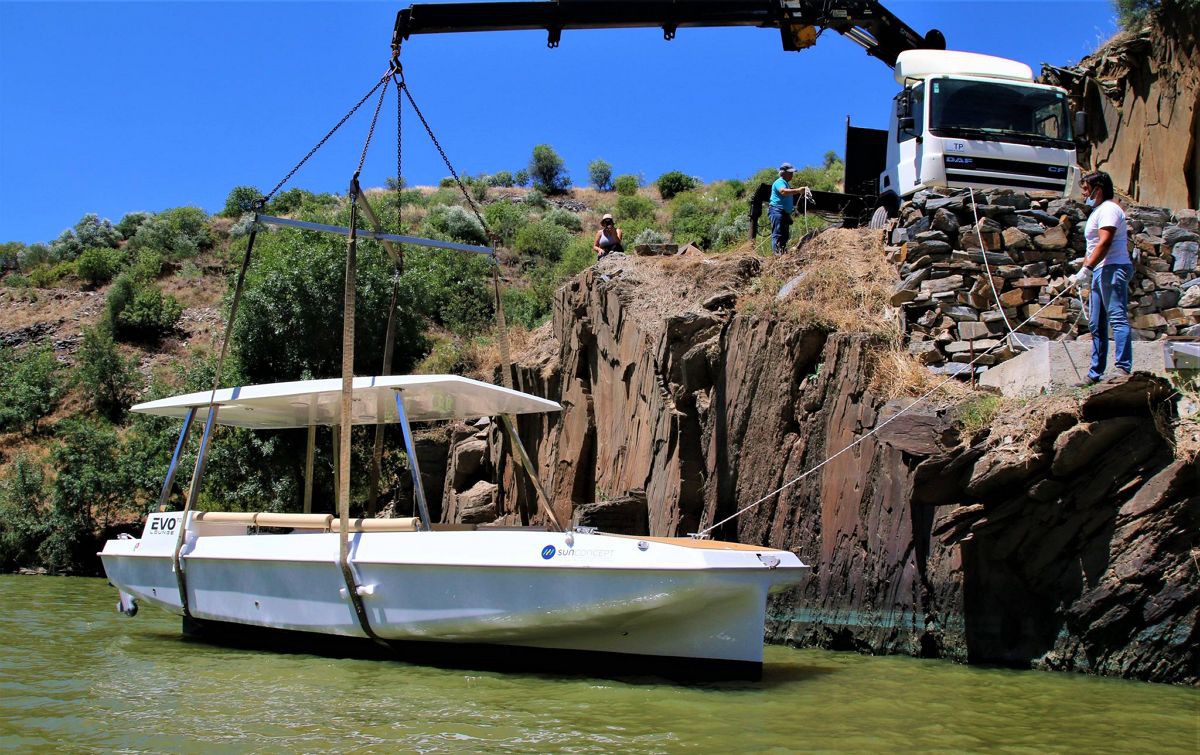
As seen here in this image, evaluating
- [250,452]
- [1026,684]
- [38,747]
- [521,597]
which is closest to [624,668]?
[521,597]

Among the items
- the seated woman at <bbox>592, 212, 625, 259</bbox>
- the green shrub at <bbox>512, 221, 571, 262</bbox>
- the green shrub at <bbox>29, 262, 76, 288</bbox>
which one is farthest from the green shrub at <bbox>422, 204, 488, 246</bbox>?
the seated woman at <bbox>592, 212, 625, 259</bbox>

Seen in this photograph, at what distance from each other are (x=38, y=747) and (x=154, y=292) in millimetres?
37615

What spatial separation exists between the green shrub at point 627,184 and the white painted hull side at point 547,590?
2003 inches

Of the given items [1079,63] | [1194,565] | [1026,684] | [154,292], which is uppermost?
[1079,63]

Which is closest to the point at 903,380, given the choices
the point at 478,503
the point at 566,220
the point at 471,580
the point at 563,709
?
the point at 471,580

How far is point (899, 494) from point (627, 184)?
52.0 meters

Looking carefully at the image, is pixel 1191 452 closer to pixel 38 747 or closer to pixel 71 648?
pixel 38 747

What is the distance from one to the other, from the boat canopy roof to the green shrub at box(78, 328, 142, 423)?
23.0 m

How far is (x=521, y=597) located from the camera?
9.46 meters

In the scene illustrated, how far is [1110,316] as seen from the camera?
10.1m

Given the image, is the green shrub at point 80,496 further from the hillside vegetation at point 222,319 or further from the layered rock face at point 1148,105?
the layered rock face at point 1148,105

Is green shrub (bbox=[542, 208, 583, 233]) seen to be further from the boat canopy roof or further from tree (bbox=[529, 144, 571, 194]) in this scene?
the boat canopy roof

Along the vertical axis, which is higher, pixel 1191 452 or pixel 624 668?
pixel 1191 452

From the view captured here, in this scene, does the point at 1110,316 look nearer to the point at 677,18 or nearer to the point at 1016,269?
the point at 1016,269
